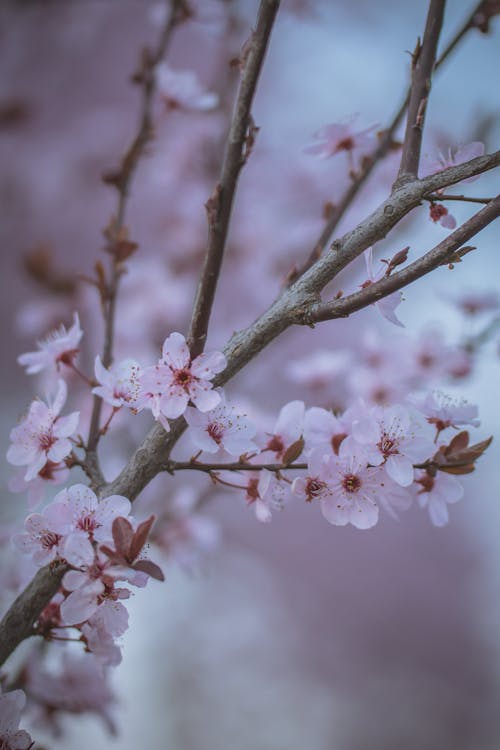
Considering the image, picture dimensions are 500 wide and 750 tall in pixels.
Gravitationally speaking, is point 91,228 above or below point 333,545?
above

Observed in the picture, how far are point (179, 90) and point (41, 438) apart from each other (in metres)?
0.72

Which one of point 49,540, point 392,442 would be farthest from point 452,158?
point 49,540

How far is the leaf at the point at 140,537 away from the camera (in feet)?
1.40

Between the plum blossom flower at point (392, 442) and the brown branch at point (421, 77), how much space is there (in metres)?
0.22

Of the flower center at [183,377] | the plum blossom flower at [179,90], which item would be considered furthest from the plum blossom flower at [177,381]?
the plum blossom flower at [179,90]

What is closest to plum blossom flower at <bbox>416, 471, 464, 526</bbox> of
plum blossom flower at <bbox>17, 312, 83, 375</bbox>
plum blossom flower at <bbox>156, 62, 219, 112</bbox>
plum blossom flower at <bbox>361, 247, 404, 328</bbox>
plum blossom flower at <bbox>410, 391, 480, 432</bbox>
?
plum blossom flower at <bbox>410, 391, 480, 432</bbox>

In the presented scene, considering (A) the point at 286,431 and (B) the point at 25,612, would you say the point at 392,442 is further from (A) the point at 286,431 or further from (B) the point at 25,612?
(B) the point at 25,612

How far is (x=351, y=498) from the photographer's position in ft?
1.68

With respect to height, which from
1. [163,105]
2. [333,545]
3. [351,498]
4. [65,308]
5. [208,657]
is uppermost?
[333,545]

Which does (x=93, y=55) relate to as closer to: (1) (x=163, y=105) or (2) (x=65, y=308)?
(2) (x=65, y=308)

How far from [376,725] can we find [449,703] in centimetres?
26

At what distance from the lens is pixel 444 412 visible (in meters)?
0.58

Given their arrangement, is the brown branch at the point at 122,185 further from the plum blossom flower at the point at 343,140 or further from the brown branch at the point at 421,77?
the brown branch at the point at 421,77

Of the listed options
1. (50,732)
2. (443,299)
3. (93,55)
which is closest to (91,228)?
(93,55)
